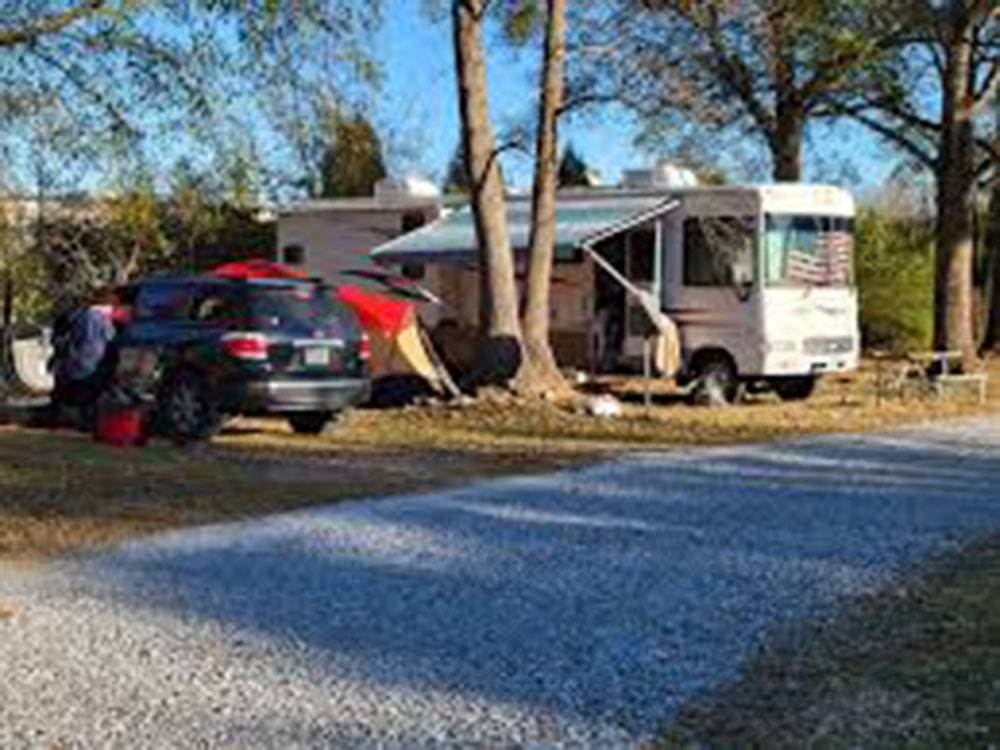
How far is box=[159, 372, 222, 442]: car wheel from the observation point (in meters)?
14.5

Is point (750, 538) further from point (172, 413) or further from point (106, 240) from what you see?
point (106, 240)

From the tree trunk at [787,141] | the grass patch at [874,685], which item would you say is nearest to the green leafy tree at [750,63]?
the tree trunk at [787,141]

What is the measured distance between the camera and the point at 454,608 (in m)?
7.22

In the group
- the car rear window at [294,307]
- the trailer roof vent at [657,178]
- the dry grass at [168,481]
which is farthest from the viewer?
the trailer roof vent at [657,178]

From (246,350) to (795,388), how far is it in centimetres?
886

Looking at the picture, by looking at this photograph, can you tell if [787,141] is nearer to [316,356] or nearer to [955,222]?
[955,222]

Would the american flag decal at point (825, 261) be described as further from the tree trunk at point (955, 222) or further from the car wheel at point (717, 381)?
the tree trunk at point (955, 222)

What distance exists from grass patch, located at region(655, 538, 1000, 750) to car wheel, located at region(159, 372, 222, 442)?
838 centimetres

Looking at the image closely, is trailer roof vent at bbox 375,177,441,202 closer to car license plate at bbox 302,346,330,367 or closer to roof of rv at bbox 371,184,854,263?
roof of rv at bbox 371,184,854,263

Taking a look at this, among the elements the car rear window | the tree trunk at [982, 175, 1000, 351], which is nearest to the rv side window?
the car rear window

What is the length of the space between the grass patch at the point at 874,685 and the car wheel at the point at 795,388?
42.6ft

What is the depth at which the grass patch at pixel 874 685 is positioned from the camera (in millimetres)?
5184

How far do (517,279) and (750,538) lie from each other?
1147 centimetres

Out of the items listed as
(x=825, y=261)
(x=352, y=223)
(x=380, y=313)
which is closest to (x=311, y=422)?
(x=380, y=313)
